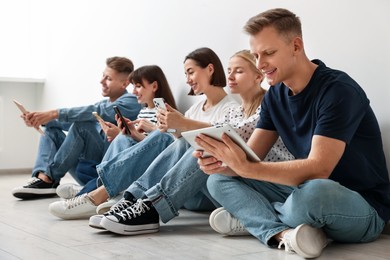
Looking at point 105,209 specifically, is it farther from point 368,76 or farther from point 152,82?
point 368,76

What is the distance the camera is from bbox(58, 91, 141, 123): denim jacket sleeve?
122 inches

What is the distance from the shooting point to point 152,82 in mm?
3021

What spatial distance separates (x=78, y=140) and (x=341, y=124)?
6.04ft

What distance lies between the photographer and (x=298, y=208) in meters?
1.66

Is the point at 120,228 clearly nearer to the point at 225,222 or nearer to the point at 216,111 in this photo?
the point at 225,222

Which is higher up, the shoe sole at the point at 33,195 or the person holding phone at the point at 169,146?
the person holding phone at the point at 169,146

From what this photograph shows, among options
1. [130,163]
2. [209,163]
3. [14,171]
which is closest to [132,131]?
[130,163]

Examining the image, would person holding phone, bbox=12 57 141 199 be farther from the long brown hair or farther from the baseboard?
the baseboard

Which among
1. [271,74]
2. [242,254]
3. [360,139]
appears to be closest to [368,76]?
[360,139]

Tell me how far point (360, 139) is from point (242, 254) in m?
0.53

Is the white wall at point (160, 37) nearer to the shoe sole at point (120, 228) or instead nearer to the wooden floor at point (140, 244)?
the wooden floor at point (140, 244)

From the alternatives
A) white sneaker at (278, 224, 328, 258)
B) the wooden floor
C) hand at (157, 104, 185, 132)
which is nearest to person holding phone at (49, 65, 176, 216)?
hand at (157, 104, 185, 132)

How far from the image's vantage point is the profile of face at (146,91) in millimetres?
3012

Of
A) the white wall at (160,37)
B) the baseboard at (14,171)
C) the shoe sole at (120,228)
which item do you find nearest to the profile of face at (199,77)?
the white wall at (160,37)
